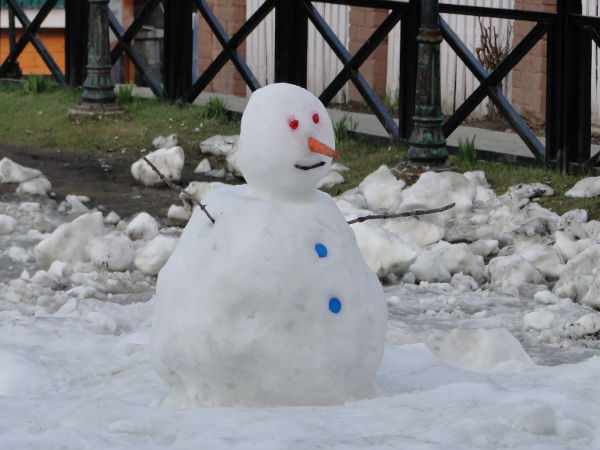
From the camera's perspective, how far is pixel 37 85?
38.7 ft

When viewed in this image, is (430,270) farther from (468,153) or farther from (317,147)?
(317,147)

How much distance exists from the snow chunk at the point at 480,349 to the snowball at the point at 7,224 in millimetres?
3211

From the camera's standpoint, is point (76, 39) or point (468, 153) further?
point (76, 39)

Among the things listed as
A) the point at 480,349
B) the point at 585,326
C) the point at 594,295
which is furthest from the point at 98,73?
the point at 480,349

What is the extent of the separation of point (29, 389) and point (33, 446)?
0.95 meters

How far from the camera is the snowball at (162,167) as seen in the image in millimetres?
8750

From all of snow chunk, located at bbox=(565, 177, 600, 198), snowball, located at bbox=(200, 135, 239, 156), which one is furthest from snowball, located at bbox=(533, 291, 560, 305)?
snowball, located at bbox=(200, 135, 239, 156)

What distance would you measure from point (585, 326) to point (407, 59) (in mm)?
3745

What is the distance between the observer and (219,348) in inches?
162

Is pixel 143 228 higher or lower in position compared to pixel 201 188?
lower

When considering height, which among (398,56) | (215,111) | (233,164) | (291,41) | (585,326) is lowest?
(585,326)

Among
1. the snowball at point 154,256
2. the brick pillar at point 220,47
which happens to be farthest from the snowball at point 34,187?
the brick pillar at point 220,47

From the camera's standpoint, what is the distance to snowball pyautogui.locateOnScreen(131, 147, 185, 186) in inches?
344

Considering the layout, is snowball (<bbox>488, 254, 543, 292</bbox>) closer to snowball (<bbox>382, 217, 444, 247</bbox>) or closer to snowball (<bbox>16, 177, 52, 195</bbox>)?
snowball (<bbox>382, 217, 444, 247</bbox>)
